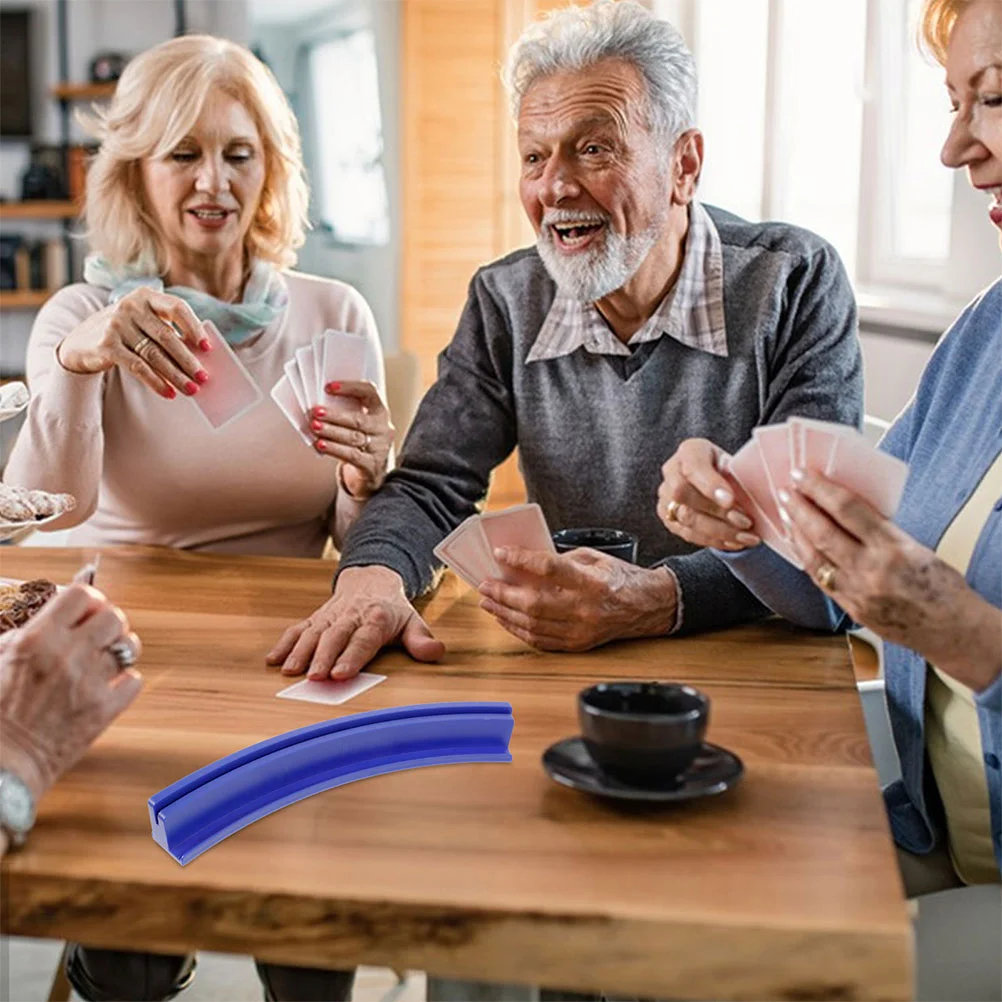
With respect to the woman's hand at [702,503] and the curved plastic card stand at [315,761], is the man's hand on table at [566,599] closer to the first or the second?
the woman's hand at [702,503]

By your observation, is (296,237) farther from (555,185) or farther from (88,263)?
(555,185)

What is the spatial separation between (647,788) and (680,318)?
42.5 inches

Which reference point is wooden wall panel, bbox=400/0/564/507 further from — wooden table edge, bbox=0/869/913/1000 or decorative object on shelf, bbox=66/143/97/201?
wooden table edge, bbox=0/869/913/1000

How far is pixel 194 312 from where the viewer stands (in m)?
2.43

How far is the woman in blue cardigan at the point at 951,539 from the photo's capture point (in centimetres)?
148

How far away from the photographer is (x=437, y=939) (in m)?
1.07

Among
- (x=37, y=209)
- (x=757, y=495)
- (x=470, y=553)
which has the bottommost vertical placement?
(x=470, y=553)

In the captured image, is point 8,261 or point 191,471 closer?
point 191,471

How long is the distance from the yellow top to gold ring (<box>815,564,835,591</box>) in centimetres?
38

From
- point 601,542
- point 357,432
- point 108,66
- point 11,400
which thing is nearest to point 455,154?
point 108,66

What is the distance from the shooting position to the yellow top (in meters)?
1.61

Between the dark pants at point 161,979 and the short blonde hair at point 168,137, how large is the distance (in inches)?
57.5

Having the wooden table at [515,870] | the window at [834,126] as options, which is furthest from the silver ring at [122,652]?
the window at [834,126]

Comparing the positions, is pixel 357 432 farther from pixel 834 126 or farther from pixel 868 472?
pixel 834 126
